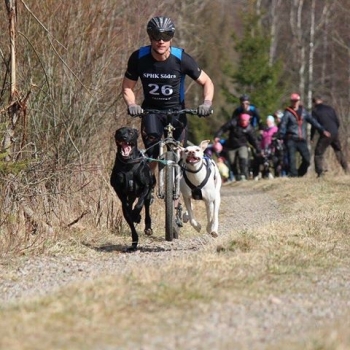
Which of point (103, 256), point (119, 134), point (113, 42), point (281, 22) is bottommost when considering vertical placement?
point (103, 256)

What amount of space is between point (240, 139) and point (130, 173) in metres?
12.4

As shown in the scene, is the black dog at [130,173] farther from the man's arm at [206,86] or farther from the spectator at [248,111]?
the spectator at [248,111]

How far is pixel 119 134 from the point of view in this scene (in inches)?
348

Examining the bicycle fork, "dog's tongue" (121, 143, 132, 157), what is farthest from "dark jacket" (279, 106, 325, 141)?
"dog's tongue" (121, 143, 132, 157)

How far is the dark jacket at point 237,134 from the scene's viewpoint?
2075cm

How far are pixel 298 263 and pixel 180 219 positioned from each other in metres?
2.60

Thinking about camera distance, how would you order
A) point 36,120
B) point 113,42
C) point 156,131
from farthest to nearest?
1. point 113,42
2. point 36,120
3. point 156,131

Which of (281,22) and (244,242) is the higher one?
(281,22)

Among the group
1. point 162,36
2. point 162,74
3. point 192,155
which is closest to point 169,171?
point 192,155

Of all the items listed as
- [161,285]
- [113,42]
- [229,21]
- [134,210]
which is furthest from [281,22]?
[161,285]

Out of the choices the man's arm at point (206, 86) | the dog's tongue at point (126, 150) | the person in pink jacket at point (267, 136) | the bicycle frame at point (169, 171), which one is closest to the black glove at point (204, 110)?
the bicycle frame at point (169, 171)

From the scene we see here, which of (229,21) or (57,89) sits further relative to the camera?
(229,21)

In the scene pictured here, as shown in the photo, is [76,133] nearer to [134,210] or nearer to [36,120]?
[36,120]

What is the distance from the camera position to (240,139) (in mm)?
21156
